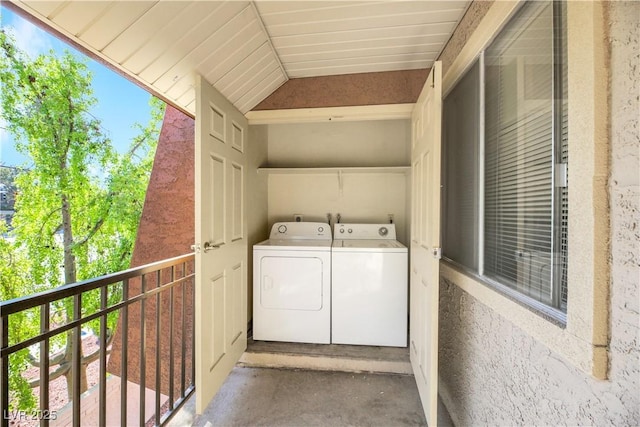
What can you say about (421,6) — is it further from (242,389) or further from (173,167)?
(173,167)

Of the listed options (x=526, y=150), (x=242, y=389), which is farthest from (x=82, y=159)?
(x=526, y=150)

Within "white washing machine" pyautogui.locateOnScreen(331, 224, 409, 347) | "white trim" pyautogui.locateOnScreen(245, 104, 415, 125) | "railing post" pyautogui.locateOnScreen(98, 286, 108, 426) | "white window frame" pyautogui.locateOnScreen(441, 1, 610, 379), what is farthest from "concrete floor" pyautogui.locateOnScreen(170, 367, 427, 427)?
"white trim" pyautogui.locateOnScreen(245, 104, 415, 125)

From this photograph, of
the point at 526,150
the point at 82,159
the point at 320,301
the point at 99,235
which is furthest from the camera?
the point at 99,235

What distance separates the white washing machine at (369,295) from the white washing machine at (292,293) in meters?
0.09

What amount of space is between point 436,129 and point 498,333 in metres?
1.02

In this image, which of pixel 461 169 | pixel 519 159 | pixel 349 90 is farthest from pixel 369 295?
pixel 349 90

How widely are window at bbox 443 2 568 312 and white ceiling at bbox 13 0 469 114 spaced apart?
0.52 meters

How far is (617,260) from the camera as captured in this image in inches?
25.1

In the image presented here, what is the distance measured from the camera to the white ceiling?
1.18 metres

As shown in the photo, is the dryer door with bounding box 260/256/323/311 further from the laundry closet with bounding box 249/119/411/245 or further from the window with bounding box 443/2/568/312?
A: the window with bounding box 443/2/568/312

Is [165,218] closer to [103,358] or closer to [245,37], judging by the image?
[103,358]

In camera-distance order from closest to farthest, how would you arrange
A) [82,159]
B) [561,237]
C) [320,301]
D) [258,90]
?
[561,237]
[258,90]
[320,301]
[82,159]

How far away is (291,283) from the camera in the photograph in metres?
2.25

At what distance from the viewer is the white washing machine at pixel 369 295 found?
85.4 inches
